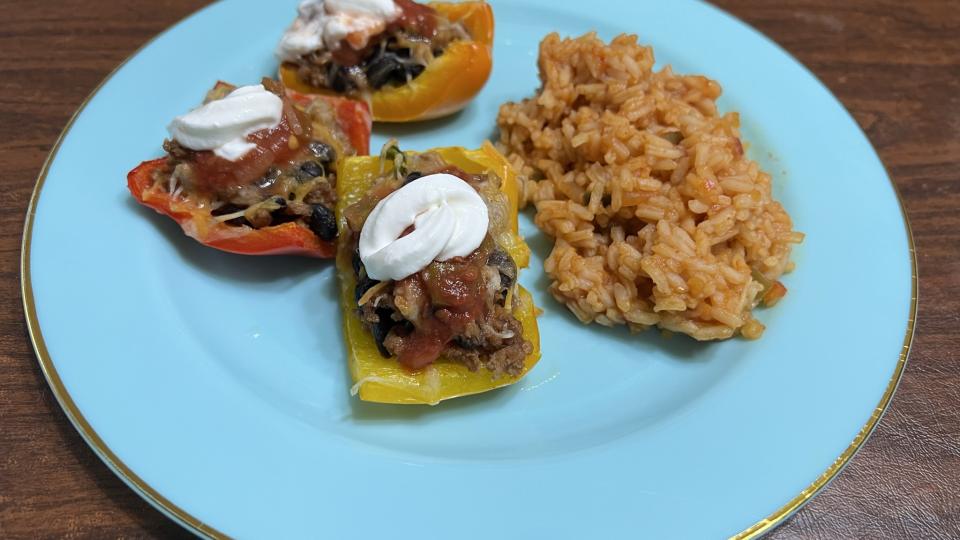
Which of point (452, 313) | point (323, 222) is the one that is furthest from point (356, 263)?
point (452, 313)

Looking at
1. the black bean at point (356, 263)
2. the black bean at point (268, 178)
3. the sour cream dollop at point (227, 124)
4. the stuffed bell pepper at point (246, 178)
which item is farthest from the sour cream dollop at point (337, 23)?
the black bean at point (356, 263)

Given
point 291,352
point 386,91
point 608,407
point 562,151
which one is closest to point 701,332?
point 608,407

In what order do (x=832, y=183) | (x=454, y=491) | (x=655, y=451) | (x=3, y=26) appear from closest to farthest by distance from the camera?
(x=454, y=491) < (x=655, y=451) < (x=832, y=183) < (x=3, y=26)

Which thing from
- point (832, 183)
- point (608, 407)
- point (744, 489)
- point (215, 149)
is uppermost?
point (215, 149)

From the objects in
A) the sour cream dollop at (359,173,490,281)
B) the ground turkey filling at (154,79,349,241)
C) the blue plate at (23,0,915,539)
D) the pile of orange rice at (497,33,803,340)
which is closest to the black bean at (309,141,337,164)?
the ground turkey filling at (154,79,349,241)

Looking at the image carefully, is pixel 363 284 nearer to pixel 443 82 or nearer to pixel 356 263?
pixel 356 263

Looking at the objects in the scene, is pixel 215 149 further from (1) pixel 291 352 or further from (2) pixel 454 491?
(2) pixel 454 491

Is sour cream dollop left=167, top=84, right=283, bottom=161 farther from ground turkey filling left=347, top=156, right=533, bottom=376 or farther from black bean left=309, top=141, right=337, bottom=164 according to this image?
ground turkey filling left=347, top=156, right=533, bottom=376
